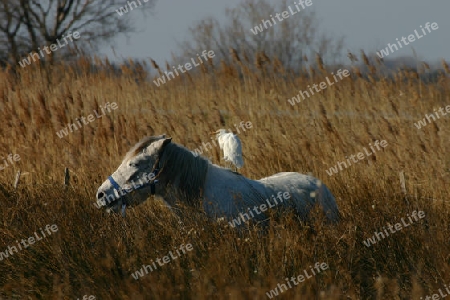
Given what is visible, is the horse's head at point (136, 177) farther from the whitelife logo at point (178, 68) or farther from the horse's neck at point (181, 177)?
the whitelife logo at point (178, 68)

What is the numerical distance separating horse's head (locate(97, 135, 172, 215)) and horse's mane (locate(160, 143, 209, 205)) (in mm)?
119

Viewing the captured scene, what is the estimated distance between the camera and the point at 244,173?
9.21 meters

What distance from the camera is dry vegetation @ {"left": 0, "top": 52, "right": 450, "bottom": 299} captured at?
5449mm

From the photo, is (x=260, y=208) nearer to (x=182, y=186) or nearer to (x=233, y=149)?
(x=182, y=186)

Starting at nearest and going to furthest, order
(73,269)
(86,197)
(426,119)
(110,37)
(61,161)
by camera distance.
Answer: (73,269) < (86,197) < (61,161) < (426,119) < (110,37)

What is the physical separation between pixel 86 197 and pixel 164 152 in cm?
144

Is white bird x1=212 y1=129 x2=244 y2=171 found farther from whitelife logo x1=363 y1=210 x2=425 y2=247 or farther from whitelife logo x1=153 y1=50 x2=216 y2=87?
whitelife logo x1=153 y1=50 x2=216 y2=87

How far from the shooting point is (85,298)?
5262mm

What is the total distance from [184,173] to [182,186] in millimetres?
119

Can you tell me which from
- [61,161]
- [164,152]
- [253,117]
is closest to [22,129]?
[61,161]

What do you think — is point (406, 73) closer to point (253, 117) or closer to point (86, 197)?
point (253, 117)

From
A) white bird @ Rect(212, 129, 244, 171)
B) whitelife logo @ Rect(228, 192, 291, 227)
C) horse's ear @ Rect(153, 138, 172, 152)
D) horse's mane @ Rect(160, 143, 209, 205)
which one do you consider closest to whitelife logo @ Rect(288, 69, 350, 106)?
white bird @ Rect(212, 129, 244, 171)

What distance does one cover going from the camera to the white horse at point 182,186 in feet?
20.5

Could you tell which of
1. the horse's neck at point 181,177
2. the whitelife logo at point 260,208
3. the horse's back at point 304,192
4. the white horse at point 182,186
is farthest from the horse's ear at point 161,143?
the horse's back at point 304,192
